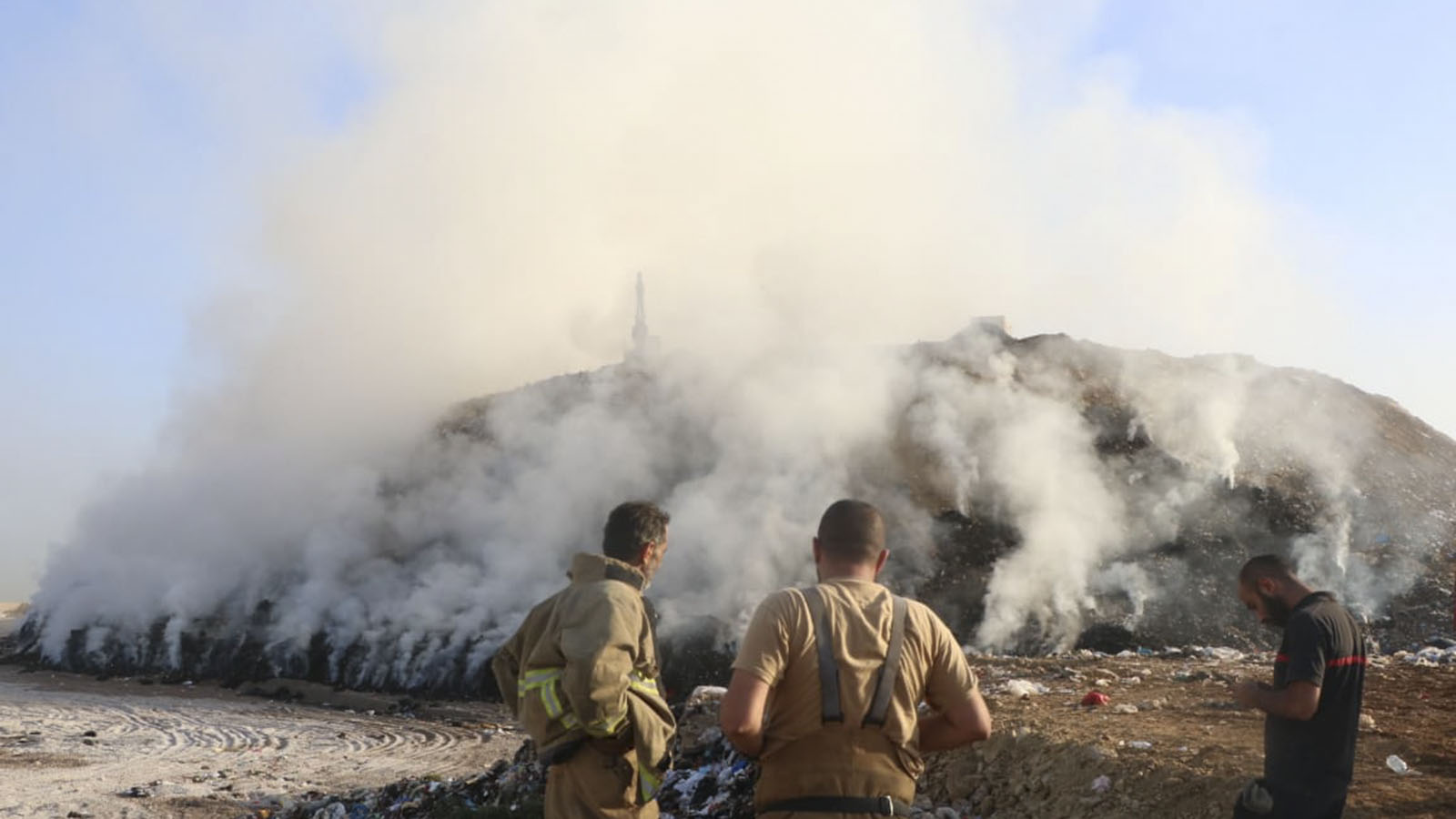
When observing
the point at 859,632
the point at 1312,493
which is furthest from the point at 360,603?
the point at 859,632

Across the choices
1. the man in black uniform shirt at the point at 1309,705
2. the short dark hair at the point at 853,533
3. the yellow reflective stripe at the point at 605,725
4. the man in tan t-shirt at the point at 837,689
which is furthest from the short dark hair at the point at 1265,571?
the yellow reflective stripe at the point at 605,725

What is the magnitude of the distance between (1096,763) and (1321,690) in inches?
138

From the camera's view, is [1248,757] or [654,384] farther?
[654,384]

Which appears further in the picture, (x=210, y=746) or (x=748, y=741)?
(x=210, y=746)

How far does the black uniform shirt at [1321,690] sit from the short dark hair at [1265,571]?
13 centimetres

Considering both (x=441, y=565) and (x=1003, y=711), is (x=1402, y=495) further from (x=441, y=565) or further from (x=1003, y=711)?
(x=441, y=565)

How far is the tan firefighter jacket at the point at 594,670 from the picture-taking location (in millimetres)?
3305

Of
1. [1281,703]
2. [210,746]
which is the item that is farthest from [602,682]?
[210,746]

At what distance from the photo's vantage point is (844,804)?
9.43 ft

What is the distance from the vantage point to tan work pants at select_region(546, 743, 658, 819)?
11.4ft

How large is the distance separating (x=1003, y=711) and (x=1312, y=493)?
58.5 feet

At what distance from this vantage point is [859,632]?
2.89 m

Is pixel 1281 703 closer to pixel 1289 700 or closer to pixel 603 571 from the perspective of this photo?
pixel 1289 700

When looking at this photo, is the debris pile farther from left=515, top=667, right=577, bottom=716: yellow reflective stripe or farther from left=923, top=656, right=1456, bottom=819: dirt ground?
left=515, top=667, right=577, bottom=716: yellow reflective stripe
